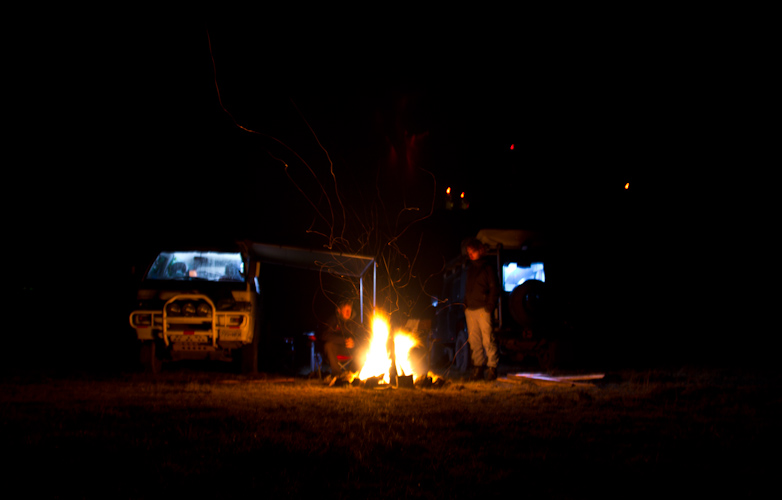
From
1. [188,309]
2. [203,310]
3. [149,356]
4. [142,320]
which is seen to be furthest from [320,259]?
[142,320]

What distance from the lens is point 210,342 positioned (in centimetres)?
877

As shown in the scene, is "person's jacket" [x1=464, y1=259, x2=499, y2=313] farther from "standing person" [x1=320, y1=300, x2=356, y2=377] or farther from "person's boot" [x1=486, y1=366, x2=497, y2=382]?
"standing person" [x1=320, y1=300, x2=356, y2=377]

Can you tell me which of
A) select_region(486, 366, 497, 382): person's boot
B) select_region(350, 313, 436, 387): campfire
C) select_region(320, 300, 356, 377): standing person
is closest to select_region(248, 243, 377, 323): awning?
select_region(320, 300, 356, 377): standing person

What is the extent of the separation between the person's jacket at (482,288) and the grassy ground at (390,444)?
235 centimetres

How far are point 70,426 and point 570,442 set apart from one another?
11.4 feet

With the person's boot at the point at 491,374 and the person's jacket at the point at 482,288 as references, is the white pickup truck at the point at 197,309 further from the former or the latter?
the person's boot at the point at 491,374

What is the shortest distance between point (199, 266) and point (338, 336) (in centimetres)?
278

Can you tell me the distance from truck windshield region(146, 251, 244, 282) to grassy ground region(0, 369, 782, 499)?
138 inches

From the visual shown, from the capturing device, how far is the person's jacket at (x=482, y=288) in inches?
328

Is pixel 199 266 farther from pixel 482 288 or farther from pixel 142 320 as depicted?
pixel 482 288

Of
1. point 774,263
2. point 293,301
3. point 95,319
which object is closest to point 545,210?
point 774,263

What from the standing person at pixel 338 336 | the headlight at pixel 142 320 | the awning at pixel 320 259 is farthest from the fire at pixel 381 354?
the headlight at pixel 142 320

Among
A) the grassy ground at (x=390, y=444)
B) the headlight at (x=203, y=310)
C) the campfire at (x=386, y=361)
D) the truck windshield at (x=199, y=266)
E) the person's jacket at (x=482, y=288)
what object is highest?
the truck windshield at (x=199, y=266)

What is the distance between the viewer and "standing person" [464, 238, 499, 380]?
27.3ft
